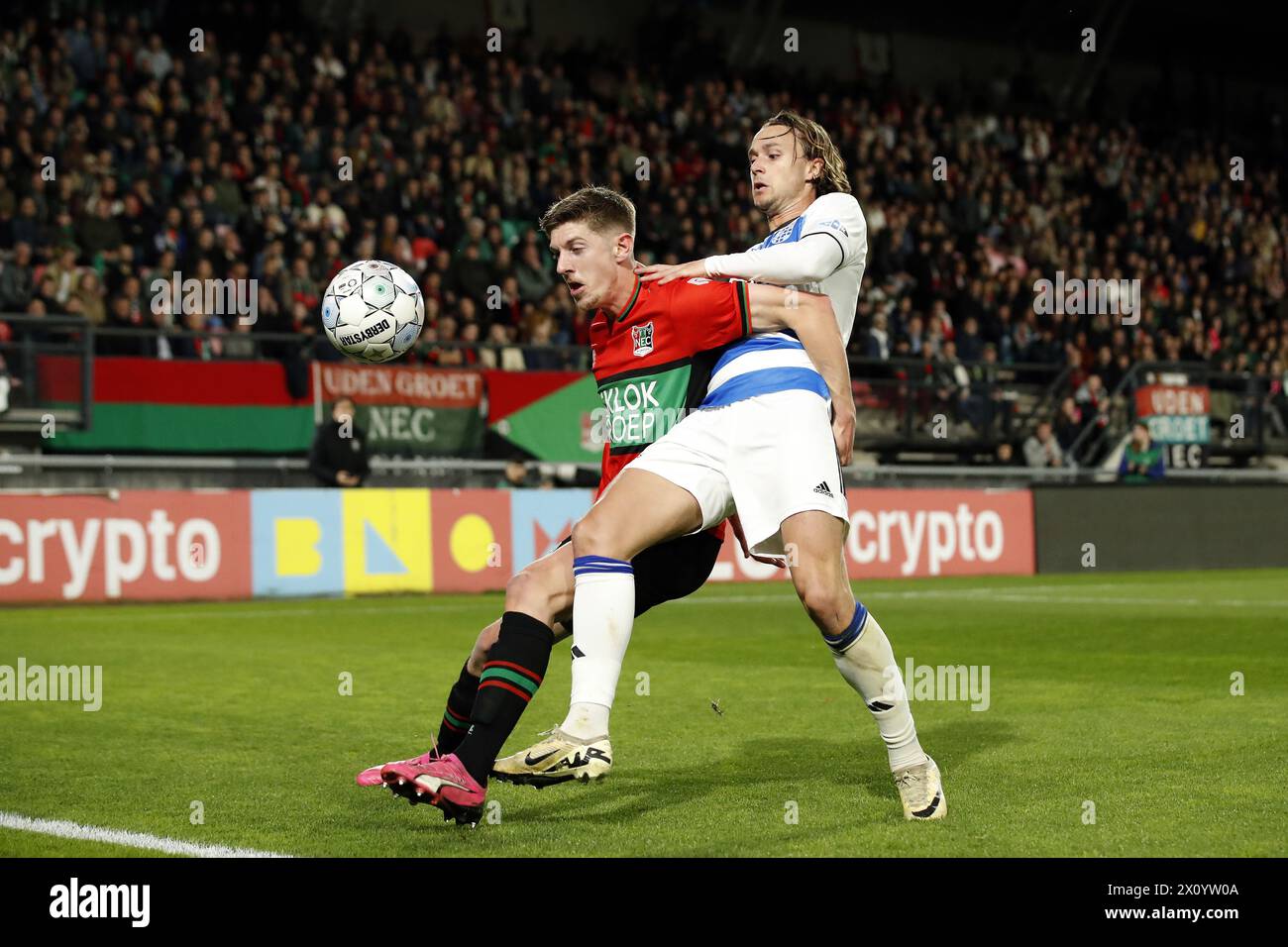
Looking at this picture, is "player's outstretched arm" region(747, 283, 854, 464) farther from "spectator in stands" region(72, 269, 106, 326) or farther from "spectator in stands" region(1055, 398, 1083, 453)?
"spectator in stands" region(1055, 398, 1083, 453)

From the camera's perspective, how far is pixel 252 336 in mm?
17766

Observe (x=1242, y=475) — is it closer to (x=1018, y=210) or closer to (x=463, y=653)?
(x=1018, y=210)

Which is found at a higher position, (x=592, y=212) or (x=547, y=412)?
(x=547, y=412)

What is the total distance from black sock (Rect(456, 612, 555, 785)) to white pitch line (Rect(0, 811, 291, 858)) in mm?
656

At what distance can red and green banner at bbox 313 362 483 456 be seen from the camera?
18141mm

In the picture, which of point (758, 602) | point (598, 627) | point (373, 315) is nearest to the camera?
point (598, 627)

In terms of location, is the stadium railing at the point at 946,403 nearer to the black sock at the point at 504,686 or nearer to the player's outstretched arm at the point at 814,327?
the player's outstretched arm at the point at 814,327

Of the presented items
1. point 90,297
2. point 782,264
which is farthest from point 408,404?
point 782,264

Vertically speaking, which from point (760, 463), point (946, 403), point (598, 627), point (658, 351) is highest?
point (946, 403)

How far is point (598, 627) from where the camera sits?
5449 millimetres

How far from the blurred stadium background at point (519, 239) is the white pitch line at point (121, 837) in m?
10.8

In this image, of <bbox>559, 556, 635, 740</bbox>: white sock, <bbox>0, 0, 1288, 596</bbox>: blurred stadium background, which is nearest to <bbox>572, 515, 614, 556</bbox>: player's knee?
<bbox>559, 556, 635, 740</bbox>: white sock

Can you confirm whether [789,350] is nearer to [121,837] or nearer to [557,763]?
[557,763]

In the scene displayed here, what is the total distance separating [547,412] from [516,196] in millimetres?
4965
